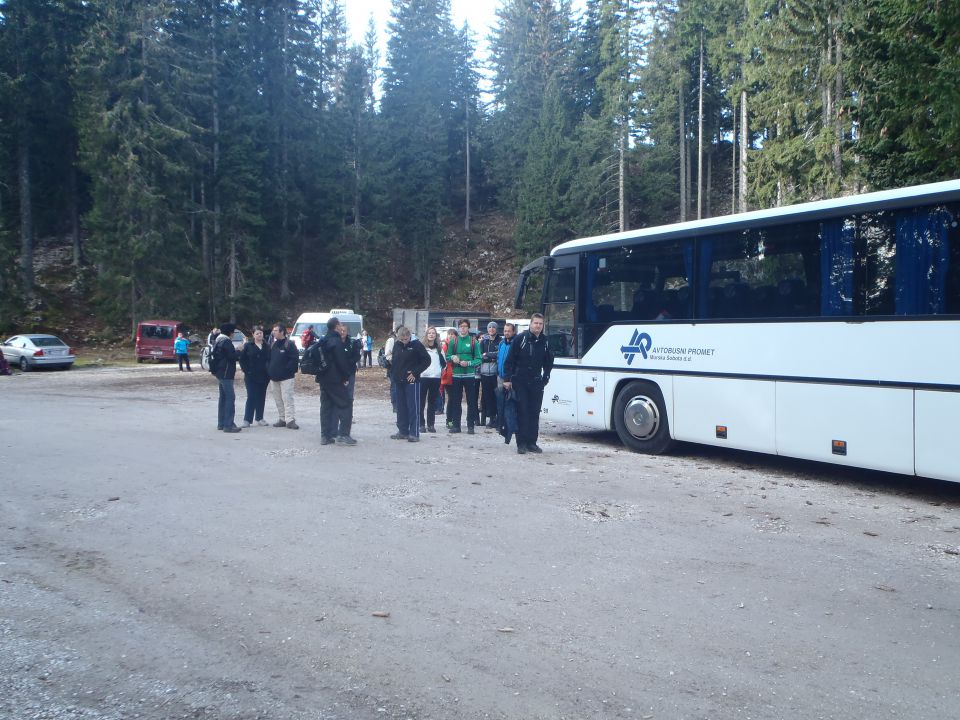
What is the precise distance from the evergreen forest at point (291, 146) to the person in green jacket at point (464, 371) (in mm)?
15556

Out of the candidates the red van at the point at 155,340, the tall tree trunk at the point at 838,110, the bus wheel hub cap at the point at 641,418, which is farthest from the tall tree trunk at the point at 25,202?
the bus wheel hub cap at the point at 641,418

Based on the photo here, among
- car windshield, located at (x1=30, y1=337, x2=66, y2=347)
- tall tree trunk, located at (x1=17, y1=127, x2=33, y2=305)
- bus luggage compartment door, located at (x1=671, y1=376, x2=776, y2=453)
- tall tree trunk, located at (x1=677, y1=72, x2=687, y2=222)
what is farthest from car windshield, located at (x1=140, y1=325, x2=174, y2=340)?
bus luggage compartment door, located at (x1=671, y1=376, x2=776, y2=453)

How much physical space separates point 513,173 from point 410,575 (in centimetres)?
6422

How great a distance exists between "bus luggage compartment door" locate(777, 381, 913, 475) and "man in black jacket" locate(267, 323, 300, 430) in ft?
27.9

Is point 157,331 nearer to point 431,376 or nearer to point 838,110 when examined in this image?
point 431,376

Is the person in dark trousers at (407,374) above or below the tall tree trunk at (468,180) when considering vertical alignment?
below

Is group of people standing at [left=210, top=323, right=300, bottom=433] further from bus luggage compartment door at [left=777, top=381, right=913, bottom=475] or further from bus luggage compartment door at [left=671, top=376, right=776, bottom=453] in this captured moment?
bus luggage compartment door at [left=777, top=381, right=913, bottom=475]

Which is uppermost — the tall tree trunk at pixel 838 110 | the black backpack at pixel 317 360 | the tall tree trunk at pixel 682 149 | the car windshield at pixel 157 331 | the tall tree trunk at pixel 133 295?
the tall tree trunk at pixel 682 149

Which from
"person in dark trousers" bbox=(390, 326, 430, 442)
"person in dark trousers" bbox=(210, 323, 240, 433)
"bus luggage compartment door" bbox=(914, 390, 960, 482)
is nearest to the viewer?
"bus luggage compartment door" bbox=(914, 390, 960, 482)

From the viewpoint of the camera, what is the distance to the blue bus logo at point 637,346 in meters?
12.1

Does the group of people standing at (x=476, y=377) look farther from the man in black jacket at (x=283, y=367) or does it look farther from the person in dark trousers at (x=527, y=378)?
the man in black jacket at (x=283, y=367)

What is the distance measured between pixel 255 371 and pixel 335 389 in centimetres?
292

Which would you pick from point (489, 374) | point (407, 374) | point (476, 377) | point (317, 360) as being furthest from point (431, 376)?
point (317, 360)

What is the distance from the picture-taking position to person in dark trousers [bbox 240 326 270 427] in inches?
571
